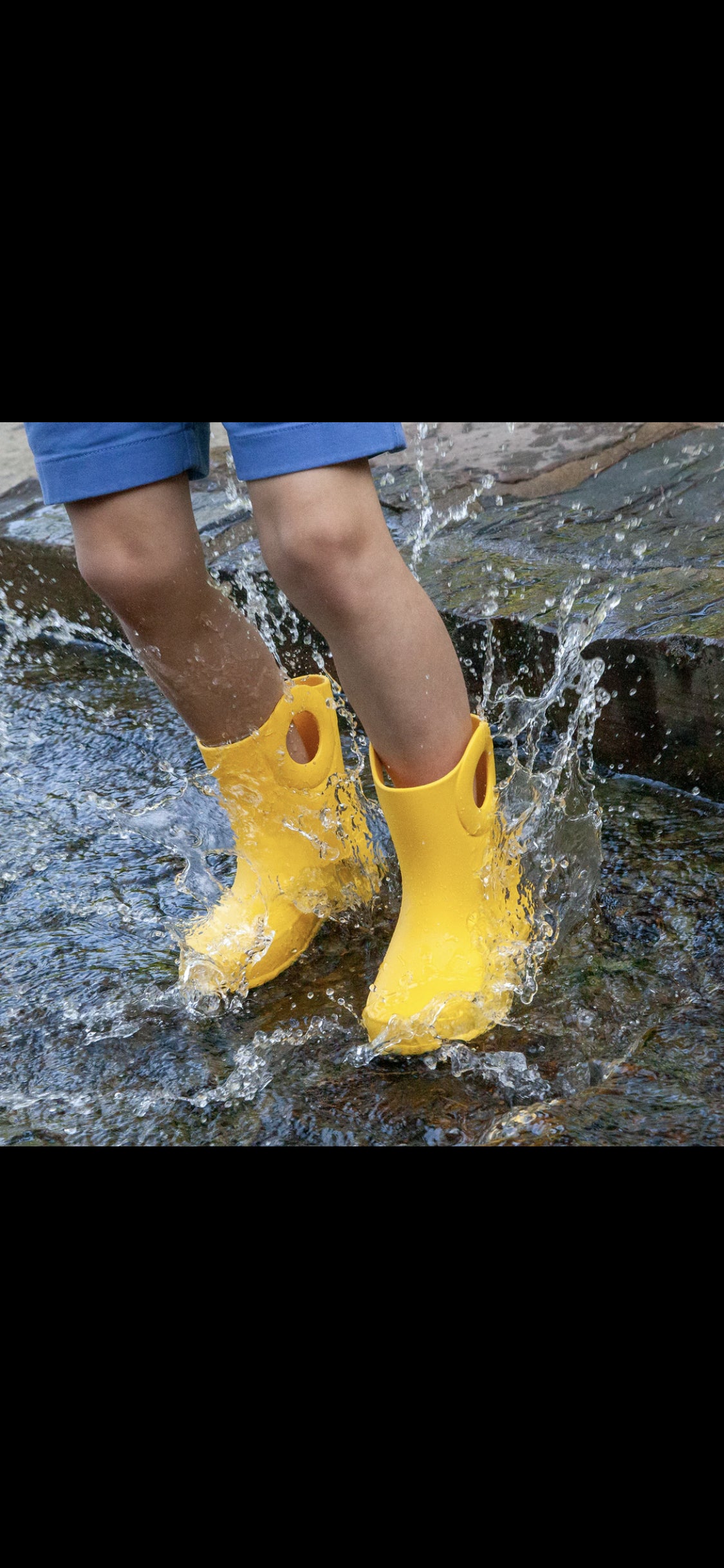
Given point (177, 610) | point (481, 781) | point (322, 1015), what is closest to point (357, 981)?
point (322, 1015)

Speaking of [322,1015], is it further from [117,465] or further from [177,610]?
[117,465]

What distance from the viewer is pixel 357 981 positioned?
5.09ft

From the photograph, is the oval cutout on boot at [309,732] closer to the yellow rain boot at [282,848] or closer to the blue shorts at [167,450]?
the yellow rain boot at [282,848]

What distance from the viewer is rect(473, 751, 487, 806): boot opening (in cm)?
142

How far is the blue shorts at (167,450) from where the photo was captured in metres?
1.12

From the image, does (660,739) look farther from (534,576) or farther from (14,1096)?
(14,1096)

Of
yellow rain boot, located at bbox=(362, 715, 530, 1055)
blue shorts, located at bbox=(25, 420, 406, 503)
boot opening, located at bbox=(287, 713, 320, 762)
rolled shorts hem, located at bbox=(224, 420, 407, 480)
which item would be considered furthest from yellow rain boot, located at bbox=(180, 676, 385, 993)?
rolled shorts hem, located at bbox=(224, 420, 407, 480)

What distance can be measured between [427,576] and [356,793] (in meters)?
0.66

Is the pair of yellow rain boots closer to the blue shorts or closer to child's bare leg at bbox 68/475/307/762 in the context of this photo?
child's bare leg at bbox 68/475/307/762

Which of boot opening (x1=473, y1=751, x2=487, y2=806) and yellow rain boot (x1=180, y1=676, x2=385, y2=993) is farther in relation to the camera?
yellow rain boot (x1=180, y1=676, x2=385, y2=993)

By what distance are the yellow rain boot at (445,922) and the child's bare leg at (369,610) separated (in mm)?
35

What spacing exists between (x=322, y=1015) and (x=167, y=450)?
0.70 metres


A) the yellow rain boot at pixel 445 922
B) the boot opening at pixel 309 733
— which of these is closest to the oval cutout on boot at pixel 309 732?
the boot opening at pixel 309 733

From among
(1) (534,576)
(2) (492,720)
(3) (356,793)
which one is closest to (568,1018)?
A: (3) (356,793)
